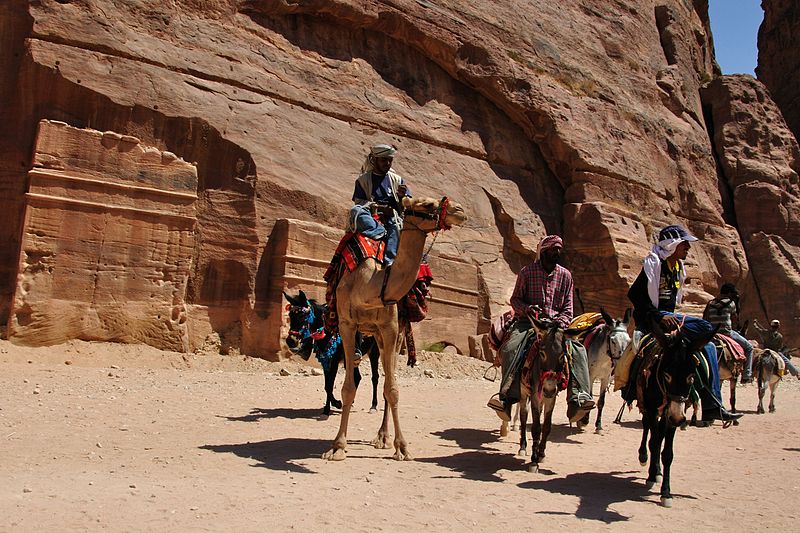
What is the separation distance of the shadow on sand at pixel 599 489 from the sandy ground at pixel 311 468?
0.02m

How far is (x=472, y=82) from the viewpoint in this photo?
2484 centimetres

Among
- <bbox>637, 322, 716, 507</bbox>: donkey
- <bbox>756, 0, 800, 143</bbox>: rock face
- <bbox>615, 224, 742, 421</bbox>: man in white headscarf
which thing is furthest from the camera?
<bbox>756, 0, 800, 143</bbox>: rock face

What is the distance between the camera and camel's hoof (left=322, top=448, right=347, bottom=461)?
7254 millimetres

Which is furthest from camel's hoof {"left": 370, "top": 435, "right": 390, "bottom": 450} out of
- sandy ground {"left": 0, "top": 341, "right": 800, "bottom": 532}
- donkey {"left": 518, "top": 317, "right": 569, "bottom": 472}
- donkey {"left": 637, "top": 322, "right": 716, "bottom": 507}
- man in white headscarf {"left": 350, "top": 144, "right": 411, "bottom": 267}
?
donkey {"left": 637, "top": 322, "right": 716, "bottom": 507}

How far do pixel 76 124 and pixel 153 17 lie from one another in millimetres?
4054

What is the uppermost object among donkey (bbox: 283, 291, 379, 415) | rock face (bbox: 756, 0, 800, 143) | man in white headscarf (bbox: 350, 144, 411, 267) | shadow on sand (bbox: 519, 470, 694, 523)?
rock face (bbox: 756, 0, 800, 143)

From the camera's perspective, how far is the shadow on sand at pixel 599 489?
572 centimetres

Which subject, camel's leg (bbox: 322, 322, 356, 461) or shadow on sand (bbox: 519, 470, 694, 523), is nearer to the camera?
shadow on sand (bbox: 519, 470, 694, 523)

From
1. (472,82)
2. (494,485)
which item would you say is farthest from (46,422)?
(472,82)

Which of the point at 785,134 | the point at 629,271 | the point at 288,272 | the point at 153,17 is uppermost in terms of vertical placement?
the point at 785,134

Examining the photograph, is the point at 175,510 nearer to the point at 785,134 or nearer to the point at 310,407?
the point at 310,407

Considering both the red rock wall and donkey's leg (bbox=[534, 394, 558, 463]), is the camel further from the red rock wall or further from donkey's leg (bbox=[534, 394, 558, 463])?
the red rock wall

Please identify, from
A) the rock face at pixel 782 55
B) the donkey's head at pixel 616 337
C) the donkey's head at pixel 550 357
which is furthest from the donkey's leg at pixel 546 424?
the rock face at pixel 782 55

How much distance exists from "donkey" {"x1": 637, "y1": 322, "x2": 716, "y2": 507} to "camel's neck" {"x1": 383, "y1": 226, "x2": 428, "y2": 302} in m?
2.34
